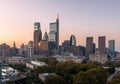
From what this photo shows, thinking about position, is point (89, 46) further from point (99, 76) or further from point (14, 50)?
point (99, 76)

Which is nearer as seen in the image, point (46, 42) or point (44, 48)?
point (46, 42)

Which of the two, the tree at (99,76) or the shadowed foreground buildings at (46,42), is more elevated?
the shadowed foreground buildings at (46,42)

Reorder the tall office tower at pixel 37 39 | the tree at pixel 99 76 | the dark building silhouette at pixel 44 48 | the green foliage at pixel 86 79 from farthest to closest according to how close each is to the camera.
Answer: the tall office tower at pixel 37 39 → the dark building silhouette at pixel 44 48 → the tree at pixel 99 76 → the green foliage at pixel 86 79

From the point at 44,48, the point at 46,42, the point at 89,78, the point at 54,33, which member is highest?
the point at 54,33

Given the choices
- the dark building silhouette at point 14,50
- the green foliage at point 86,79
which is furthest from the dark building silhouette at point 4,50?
the green foliage at point 86,79

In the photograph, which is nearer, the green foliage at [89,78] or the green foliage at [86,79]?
the green foliage at [86,79]

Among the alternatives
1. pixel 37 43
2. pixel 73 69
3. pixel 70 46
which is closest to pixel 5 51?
pixel 37 43

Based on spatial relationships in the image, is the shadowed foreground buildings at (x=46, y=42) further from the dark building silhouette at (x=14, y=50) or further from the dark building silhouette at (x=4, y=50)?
the dark building silhouette at (x=14, y=50)

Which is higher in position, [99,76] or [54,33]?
[54,33]

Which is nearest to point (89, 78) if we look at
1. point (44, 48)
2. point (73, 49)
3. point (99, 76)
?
point (99, 76)

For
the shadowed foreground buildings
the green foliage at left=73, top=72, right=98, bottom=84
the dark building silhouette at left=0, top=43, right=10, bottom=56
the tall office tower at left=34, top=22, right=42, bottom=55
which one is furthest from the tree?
the dark building silhouette at left=0, top=43, right=10, bottom=56

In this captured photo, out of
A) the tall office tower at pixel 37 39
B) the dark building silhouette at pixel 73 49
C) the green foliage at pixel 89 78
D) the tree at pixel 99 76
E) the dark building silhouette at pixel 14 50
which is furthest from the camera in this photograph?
the dark building silhouette at pixel 73 49

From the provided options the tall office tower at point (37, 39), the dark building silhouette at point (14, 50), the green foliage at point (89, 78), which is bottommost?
the green foliage at point (89, 78)
